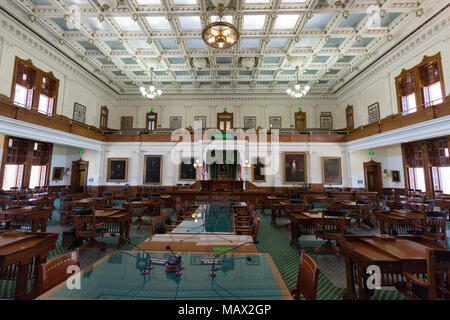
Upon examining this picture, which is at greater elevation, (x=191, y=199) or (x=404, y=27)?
(x=404, y=27)

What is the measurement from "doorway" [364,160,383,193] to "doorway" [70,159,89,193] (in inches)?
695

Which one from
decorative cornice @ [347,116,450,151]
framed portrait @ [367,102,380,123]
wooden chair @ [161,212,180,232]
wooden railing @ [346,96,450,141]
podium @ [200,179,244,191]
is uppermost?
framed portrait @ [367,102,380,123]

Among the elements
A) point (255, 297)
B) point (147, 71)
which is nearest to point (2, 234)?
point (255, 297)

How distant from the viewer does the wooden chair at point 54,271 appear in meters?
1.45

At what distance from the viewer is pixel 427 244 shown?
2.39 meters

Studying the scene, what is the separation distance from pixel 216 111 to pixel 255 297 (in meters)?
15.7

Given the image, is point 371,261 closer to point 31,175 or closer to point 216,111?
point 31,175

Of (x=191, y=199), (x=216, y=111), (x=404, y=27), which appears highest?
(x=404, y=27)

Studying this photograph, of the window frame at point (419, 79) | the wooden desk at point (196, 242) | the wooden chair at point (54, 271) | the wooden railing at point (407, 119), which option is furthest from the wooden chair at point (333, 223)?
the window frame at point (419, 79)

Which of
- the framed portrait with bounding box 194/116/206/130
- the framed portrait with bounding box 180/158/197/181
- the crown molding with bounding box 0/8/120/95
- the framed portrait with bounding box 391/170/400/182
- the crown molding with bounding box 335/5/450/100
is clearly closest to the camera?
the crown molding with bounding box 335/5/450/100

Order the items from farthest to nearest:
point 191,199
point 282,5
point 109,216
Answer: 1. point 191,199
2. point 282,5
3. point 109,216

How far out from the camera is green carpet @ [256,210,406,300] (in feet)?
8.98

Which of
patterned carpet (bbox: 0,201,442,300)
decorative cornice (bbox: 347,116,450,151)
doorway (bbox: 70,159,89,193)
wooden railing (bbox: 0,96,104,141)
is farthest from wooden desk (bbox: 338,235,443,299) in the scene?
doorway (bbox: 70,159,89,193)

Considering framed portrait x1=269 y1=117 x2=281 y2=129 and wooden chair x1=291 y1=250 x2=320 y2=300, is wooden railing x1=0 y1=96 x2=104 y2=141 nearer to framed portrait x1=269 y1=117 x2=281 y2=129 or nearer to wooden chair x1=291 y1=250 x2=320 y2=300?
wooden chair x1=291 y1=250 x2=320 y2=300
